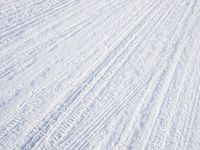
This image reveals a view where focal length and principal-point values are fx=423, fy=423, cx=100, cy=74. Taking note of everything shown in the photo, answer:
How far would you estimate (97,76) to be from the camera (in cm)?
604

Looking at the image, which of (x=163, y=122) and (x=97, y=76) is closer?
(x=163, y=122)

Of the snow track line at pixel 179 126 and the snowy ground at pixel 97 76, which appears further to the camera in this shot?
the snow track line at pixel 179 126

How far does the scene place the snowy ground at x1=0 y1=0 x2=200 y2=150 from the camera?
201 inches

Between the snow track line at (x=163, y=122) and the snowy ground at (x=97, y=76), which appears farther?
the snow track line at (x=163, y=122)

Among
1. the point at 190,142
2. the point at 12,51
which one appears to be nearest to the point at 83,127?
the point at 190,142

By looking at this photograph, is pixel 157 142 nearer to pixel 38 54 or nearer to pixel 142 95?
pixel 142 95

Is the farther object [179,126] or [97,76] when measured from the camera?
[97,76]

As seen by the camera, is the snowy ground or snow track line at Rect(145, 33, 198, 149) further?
snow track line at Rect(145, 33, 198, 149)

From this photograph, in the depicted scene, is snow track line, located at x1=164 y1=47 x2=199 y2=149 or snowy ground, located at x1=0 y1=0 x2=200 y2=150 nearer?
snowy ground, located at x1=0 y1=0 x2=200 y2=150

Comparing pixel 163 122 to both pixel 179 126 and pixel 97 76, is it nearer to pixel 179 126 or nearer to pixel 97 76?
pixel 179 126

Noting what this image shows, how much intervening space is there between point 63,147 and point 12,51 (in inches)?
78.4

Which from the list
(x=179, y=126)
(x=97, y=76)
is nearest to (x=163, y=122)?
(x=179, y=126)

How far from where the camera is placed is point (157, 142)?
5.23 m

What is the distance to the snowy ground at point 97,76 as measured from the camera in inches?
201
